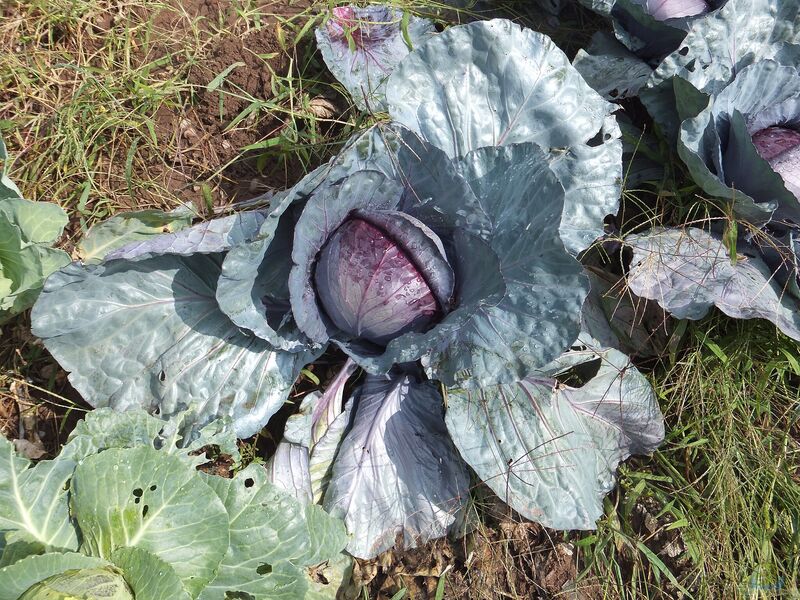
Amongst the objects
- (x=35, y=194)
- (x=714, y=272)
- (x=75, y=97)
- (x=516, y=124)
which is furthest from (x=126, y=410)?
(x=714, y=272)

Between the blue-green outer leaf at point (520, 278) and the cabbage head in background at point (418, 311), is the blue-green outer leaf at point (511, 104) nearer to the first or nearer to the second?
the cabbage head in background at point (418, 311)

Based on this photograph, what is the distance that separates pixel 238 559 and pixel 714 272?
6.62 feet

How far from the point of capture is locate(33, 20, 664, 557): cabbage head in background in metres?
2.21

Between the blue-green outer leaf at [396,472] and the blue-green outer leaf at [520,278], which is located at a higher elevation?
the blue-green outer leaf at [520,278]

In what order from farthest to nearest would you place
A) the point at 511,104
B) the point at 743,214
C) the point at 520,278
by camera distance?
the point at 743,214, the point at 511,104, the point at 520,278

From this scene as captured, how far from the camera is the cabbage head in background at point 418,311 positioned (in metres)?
2.21

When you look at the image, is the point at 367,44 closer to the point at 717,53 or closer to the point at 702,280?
the point at 717,53

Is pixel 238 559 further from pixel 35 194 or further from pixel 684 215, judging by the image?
pixel 684 215

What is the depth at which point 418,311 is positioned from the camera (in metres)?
2.29

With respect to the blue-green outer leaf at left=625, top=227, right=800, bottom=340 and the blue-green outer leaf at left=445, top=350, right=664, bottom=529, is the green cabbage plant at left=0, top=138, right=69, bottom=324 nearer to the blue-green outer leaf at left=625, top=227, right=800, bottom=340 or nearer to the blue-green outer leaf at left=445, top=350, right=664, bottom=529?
the blue-green outer leaf at left=445, top=350, right=664, bottom=529

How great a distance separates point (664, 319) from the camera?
2.65m

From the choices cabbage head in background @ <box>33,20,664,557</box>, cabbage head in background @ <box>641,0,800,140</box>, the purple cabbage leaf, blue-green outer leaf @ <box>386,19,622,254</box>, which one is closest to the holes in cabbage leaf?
cabbage head in background @ <box>33,20,664,557</box>

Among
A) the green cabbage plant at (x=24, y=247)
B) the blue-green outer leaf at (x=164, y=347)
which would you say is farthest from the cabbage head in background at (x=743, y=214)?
the green cabbage plant at (x=24, y=247)

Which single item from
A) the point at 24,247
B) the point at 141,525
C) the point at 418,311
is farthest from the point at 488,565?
the point at 24,247
